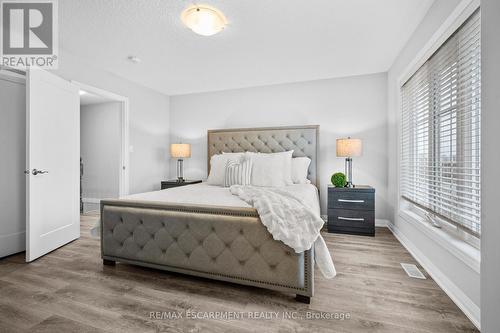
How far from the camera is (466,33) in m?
1.70

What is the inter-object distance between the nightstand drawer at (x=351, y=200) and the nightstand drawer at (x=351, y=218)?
63 mm

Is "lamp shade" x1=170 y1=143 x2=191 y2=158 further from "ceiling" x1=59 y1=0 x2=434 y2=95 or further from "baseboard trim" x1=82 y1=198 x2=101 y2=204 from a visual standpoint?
"baseboard trim" x1=82 y1=198 x2=101 y2=204

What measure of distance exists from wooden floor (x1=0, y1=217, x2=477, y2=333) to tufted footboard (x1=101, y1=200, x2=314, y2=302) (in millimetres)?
123

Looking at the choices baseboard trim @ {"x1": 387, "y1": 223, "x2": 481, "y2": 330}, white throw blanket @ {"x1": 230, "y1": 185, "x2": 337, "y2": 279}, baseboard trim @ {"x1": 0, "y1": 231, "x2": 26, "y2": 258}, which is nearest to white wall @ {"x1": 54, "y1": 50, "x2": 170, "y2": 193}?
baseboard trim @ {"x1": 0, "y1": 231, "x2": 26, "y2": 258}

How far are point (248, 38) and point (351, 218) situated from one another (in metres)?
2.69

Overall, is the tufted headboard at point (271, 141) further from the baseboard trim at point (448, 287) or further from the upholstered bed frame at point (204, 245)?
the upholstered bed frame at point (204, 245)

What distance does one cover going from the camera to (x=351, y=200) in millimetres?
3338

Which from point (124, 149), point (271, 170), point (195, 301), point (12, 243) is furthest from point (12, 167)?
point (271, 170)

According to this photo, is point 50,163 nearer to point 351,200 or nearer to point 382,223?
point 351,200

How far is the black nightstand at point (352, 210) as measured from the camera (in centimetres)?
326

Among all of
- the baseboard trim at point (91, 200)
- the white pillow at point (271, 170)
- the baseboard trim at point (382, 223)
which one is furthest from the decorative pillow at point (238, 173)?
the baseboard trim at point (91, 200)

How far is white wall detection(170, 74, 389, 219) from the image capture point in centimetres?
373

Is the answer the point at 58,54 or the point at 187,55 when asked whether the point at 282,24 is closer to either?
the point at 187,55

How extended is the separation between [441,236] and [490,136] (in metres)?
1.25
